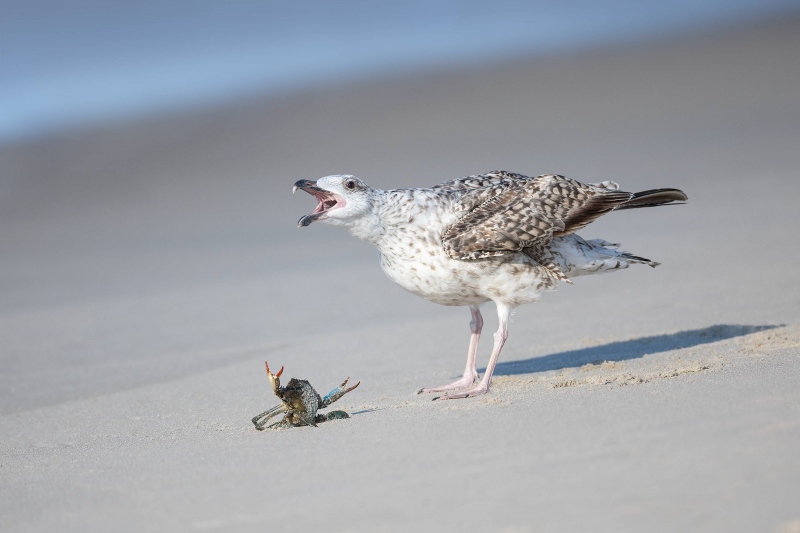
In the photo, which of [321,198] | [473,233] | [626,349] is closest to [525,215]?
[473,233]

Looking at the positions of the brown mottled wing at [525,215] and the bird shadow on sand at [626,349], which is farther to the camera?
the bird shadow on sand at [626,349]

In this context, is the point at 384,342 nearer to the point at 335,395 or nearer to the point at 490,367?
the point at 490,367

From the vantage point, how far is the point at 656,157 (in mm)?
20141

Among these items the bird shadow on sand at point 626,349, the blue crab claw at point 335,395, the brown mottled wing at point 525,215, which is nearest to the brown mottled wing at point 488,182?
the brown mottled wing at point 525,215

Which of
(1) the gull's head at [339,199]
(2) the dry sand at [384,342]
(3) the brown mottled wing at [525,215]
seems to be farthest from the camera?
(1) the gull's head at [339,199]

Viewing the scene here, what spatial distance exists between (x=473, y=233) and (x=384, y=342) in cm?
249

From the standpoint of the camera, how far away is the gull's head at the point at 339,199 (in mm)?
6605

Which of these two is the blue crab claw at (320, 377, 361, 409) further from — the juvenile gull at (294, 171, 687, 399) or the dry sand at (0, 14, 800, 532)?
the juvenile gull at (294, 171, 687, 399)

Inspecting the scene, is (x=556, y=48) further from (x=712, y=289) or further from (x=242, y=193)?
(x=712, y=289)

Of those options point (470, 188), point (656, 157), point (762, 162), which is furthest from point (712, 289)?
point (656, 157)

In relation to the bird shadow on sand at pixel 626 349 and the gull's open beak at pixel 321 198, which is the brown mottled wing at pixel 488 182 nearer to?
the gull's open beak at pixel 321 198

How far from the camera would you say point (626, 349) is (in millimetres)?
7461

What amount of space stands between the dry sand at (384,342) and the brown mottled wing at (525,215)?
92 centimetres

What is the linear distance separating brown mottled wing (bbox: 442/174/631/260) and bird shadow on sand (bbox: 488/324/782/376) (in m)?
0.89
